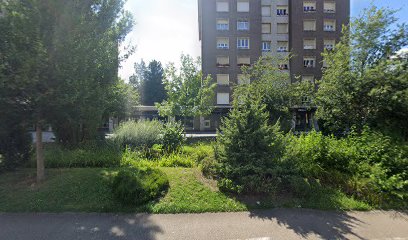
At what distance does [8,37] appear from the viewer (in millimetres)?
4945

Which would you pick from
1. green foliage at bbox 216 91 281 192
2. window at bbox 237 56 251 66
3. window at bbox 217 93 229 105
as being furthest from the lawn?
window at bbox 237 56 251 66

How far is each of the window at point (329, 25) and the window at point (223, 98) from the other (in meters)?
16.6

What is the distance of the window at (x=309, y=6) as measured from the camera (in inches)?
1240

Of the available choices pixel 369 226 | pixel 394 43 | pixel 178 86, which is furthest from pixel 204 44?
pixel 369 226

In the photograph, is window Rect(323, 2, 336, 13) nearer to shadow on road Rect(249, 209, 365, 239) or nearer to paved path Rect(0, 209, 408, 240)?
paved path Rect(0, 209, 408, 240)

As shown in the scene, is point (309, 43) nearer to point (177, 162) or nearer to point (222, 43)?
point (222, 43)

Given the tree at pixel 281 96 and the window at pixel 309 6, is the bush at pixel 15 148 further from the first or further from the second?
the window at pixel 309 6

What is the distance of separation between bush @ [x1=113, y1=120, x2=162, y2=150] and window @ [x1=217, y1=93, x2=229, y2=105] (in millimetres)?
21147

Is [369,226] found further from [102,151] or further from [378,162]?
[102,151]

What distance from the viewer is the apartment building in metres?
31.0

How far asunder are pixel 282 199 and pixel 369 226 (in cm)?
163

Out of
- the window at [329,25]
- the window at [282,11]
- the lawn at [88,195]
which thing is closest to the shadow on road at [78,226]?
the lawn at [88,195]

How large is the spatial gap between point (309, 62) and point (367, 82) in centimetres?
2706

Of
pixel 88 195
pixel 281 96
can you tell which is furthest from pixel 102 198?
pixel 281 96
